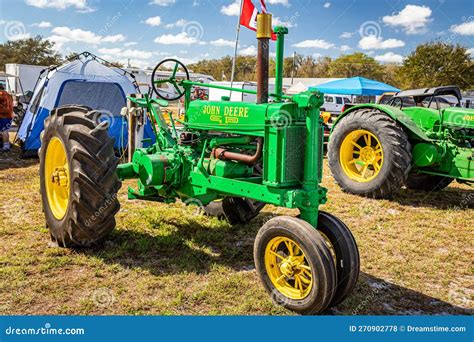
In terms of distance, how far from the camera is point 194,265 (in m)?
3.84

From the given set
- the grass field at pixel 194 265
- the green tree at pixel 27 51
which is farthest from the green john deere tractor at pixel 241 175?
the green tree at pixel 27 51

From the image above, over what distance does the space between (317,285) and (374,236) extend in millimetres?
2166

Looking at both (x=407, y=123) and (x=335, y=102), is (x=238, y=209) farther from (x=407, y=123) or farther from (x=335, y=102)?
(x=335, y=102)

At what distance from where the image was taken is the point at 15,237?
4.37 metres

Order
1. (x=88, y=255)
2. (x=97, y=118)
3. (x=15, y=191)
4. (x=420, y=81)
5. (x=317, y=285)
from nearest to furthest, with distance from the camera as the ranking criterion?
(x=317, y=285)
(x=88, y=255)
(x=97, y=118)
(x=15, y=191)
(x=420, y=81)

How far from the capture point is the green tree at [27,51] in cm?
3881

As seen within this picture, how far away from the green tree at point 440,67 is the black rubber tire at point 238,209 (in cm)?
2734

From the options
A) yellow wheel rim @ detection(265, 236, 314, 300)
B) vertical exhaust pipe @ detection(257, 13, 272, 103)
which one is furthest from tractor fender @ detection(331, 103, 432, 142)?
yellow wheel rim @ detection(265, 236, 314, 300)

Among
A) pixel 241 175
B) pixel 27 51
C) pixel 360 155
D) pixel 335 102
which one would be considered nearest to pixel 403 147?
pixel 360 155

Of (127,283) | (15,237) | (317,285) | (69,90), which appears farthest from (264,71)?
(69,90)

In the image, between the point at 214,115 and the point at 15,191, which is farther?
the point at 15,191

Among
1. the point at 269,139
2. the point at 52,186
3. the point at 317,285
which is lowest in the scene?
the point at 317,285

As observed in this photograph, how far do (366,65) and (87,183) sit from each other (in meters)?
50.6

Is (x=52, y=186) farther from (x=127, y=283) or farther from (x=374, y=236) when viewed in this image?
(x=374, y=236)
